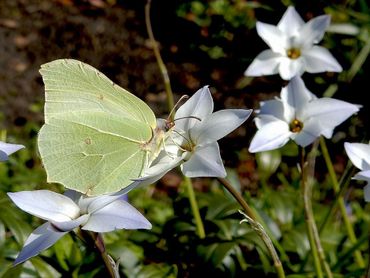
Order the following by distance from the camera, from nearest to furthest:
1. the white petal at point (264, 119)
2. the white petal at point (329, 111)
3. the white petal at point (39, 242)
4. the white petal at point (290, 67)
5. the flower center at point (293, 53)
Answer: the white petal at point (39, 242)
the white petal at point (329, 111)
the white petal at point (264, 119)
the white petal at point (290, 67)
the flower center at point (293, 53)

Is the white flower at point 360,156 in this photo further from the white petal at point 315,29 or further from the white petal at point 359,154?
the white petal at point 315,29

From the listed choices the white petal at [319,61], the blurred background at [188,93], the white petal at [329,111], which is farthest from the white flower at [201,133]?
the white petal at [319,61]

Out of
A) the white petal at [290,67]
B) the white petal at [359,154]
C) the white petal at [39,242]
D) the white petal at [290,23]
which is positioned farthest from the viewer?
the white petal at [290,23]

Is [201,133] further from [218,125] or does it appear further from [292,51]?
[292,51]

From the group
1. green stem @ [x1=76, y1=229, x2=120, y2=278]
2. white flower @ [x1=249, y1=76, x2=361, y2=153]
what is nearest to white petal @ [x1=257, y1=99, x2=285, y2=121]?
white flower @ [x1=249, y1=76, x2=361, y2=153]

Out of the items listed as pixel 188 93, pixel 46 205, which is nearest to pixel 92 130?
pixel 46 205

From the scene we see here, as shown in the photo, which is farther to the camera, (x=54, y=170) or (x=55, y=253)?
(x=55, y=253)

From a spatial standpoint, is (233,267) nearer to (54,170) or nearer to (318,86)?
(54,170)

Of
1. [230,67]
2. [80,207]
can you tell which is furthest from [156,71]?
[80,207]
